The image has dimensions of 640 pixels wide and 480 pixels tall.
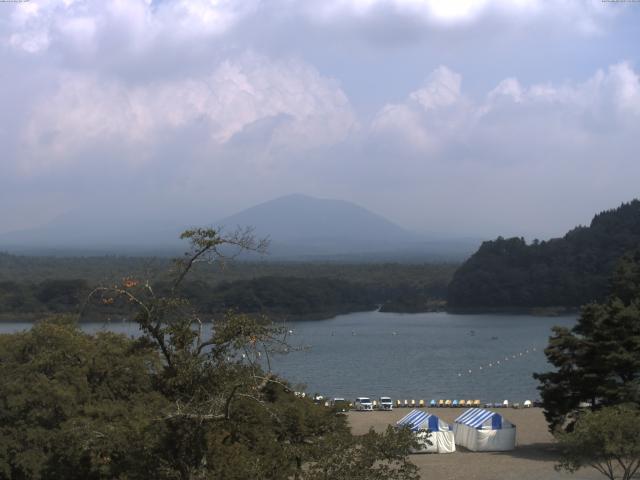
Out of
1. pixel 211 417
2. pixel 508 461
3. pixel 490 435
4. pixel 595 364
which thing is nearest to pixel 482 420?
pixel 490 435

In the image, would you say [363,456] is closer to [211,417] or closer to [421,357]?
[211,417]

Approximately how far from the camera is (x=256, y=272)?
85438mm

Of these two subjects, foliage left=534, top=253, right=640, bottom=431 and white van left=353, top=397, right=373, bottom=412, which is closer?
foliage left=534, top=253, right=640, bottom=431

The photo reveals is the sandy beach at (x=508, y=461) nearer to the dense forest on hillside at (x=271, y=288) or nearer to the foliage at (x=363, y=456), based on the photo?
the foliage at (x=363, y=456)

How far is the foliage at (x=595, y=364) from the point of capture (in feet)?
52.1

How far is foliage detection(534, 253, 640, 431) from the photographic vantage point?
1589 cm

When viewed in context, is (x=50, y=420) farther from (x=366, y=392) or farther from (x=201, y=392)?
(x=366, y=392)

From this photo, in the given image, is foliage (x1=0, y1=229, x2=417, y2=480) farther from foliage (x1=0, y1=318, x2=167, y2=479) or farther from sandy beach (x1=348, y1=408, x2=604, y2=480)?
sandy beach (x1=348, y1=408, x2=604, y2=480)

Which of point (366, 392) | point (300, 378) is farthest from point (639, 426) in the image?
point (300, 378)

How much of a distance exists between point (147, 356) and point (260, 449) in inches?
268

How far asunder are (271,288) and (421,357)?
2355cm

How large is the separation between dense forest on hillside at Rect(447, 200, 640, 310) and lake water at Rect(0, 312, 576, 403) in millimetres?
3911

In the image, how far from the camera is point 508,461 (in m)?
16.0

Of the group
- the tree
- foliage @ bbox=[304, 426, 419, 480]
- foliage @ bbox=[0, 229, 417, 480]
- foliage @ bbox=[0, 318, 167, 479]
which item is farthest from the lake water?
foliage @ bbox=[304, 426, 419, 480]
